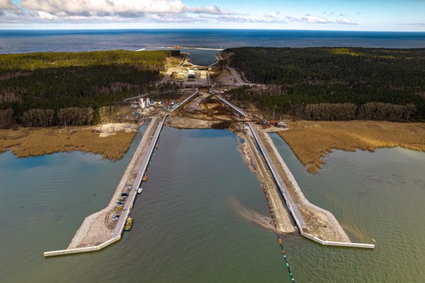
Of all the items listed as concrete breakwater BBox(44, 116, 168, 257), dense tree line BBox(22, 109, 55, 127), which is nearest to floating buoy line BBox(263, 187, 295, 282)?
concrete breakwater BBox(44, 116, 168, 257)

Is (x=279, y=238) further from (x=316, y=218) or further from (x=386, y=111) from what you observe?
(x=386, y=111)

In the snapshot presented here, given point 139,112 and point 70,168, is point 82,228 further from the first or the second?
point 139,112

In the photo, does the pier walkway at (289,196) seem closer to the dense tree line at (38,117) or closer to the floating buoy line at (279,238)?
the floating buoy line at (279,238)

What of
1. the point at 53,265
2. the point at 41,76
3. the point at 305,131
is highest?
the point at 41,76

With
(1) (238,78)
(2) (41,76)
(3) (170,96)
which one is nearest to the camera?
(3) (170,96)

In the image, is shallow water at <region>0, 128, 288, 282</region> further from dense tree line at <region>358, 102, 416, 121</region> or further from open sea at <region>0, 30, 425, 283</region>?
dense tree line at <region>358, 102, 416, 121</region>

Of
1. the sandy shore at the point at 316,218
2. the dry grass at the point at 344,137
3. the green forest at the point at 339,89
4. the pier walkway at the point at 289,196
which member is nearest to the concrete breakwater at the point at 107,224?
the pier walkway at the point at 289,196

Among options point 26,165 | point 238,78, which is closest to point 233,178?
point 26,165
